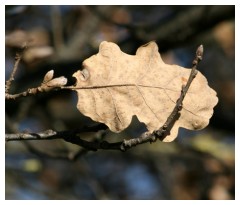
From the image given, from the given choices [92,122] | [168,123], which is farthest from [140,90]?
[92,122]

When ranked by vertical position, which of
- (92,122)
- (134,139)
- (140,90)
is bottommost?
(134,139)

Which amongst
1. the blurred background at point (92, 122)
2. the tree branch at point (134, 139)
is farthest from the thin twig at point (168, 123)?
the blurred background at point (92, 122)

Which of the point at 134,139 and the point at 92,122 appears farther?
the point at 92,122

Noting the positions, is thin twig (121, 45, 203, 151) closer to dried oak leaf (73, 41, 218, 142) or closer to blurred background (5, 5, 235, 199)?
dried oak leaf (73, 41, 218, 142)

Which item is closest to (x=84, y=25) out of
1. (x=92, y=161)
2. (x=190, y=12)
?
(x=190, y=12)

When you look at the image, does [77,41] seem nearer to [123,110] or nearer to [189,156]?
[189,156]

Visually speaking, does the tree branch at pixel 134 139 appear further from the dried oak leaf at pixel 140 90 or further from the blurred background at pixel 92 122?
the blurred background at pixel 92 122

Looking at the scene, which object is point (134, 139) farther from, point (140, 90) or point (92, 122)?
point (92, 122)
